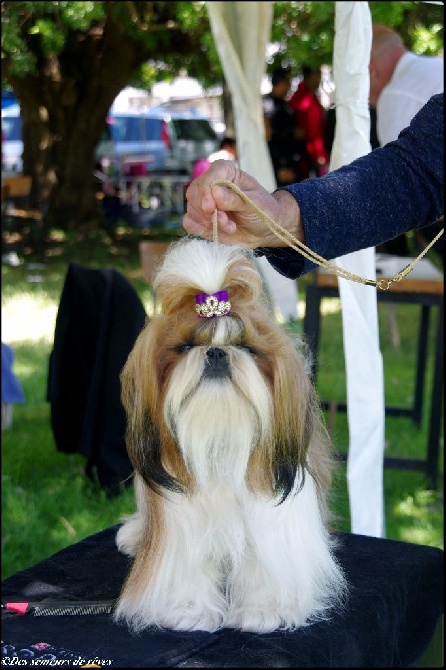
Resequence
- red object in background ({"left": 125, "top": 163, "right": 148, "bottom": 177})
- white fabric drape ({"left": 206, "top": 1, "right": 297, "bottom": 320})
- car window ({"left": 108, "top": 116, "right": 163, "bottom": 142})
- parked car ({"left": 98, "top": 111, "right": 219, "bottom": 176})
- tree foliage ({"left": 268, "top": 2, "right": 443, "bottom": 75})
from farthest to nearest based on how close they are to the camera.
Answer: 1. car window ({"left": 108, "top": 116, "right": 163, "bottom": 142})
2. parked car ({"left": 98, "top": 111, "right": 219, "bottom": 176})
3. red object in background ({"left": 125, "top": 163, "right": 148, "bottom": 177})
4. tree foliage ({"left": 268, "top": 2, "right": 443, "bottom": 75})
5. white fabric drape ({"left": 206, "top": 1, "right": 297, "bottom": 320})

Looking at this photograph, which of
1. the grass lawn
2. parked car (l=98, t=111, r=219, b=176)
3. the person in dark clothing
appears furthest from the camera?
parked car (l=98, t=111, r=219, b=176)

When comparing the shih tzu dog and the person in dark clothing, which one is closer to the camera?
the shih tzu dog

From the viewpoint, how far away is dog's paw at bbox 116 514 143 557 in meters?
2.57

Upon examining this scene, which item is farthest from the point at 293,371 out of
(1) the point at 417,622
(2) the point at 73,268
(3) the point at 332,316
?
(3) the point at 332,316

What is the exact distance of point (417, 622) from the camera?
2.59 meters

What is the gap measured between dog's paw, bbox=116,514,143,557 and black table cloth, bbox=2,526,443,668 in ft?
0.09

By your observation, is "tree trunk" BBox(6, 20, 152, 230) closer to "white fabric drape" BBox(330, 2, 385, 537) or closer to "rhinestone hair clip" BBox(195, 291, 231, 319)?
"white fabric drape" BBox(330, 2, 385, 537)

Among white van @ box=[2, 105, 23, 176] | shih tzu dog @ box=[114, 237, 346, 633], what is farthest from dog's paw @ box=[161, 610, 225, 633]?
white van @ box=[2, 105, 23, 176]

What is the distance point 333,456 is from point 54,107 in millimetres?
11404

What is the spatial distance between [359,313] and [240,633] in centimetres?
160

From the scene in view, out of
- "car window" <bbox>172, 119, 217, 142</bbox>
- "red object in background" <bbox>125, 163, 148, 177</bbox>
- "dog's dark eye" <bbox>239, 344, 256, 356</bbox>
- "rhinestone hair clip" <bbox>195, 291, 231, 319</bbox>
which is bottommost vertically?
"dog's dark eye" <bbox>239, 344, 256, 356</bbox>

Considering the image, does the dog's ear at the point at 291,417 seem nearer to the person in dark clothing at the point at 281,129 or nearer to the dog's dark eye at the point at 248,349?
the dog's dark eye at the point at 248,349

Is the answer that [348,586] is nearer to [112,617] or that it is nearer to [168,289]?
[112,617]

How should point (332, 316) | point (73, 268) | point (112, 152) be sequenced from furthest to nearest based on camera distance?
point (112, 152) → point (332, 316) → point (73, 268)
